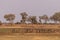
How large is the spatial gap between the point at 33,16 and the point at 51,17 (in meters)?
8.71

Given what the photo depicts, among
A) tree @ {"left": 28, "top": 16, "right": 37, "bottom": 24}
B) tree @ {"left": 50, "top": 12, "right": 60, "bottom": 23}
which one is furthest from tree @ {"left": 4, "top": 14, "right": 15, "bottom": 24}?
tree @ {"left": 50, "top": 12, "right": 60, "bottom": 23}

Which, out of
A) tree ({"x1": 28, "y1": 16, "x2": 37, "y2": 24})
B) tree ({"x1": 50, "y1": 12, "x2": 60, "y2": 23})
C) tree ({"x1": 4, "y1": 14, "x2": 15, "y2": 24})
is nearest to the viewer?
tree ({"x1": 28, "y1": 16, "x2": 37, "y2": 24})

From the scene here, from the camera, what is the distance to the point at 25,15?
4028 inches

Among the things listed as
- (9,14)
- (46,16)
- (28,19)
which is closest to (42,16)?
(46,16)

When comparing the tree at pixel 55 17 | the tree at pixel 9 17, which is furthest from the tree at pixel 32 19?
the tree at pixel 55 17

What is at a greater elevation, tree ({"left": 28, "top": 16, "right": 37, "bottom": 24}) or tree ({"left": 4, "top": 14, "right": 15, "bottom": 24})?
tree ({"left": 4, "top": 14, "right": 15, "bottom": 24})

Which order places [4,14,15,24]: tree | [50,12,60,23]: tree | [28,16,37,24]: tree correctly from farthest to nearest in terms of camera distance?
[4,14,15,24]: tree < [50,12,60,23]: tree < [28,16,37,24]: tree

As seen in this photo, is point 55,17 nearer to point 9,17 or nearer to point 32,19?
point 32,19

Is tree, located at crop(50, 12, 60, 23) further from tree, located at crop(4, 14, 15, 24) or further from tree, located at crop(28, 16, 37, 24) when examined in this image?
tree, located at crop(4, 14, 15, 24)

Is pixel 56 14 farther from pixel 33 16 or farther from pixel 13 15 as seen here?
pixel 13 15

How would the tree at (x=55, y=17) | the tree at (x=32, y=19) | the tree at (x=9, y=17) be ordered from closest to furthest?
1. the tree at (x=32, y=19)
2. the tree at (x=55, y=17)
3. the tree at (x=9, y=17)

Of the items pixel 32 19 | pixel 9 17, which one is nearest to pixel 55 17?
pixel 32 19

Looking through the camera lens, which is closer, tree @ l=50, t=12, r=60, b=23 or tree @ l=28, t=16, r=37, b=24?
tree @ l=28, t=16, r=37, b=24

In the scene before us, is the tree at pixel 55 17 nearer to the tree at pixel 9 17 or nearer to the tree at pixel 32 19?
the tree at pixel 32 19
